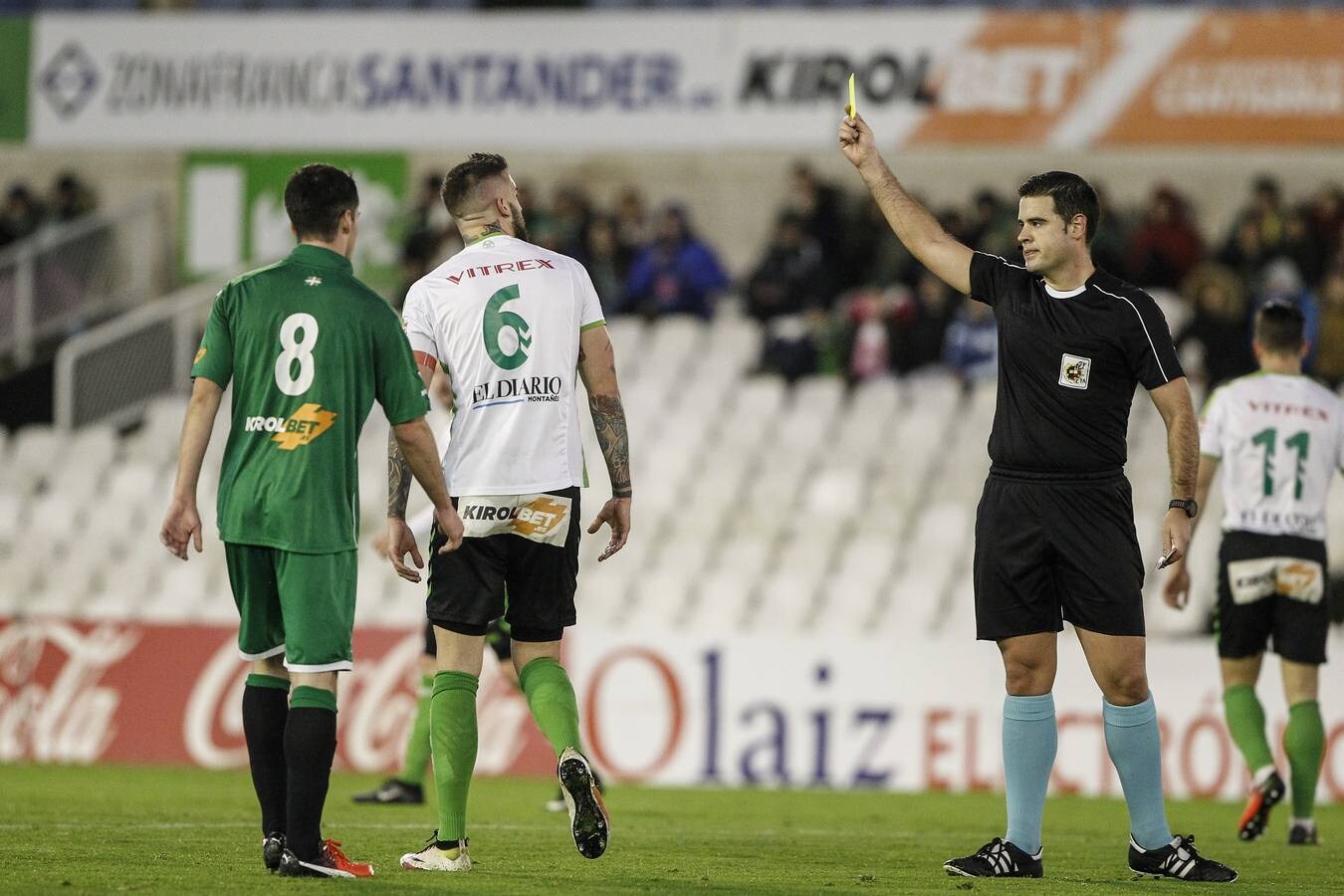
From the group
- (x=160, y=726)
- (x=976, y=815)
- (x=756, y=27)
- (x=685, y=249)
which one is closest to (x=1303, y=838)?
(x=976, y=815)

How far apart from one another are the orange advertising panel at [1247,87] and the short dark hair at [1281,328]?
7.82m

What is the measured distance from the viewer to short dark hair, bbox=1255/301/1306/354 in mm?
8500

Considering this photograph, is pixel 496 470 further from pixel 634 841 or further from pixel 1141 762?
pixel 1141 762

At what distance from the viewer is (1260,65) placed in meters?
15.9

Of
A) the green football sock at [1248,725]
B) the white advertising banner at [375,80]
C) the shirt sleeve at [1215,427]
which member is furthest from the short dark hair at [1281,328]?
the white advertising banner at [375,80]

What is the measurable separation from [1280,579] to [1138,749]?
2.39 m

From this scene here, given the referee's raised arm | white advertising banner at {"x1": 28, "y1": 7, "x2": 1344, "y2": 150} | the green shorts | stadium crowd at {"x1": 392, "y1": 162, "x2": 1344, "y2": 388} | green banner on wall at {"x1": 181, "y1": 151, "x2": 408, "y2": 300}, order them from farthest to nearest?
1. green banner on wall at {"x1": 181, "y1": 151, "x2": 408, "y2": 300}
2. white advertising banner at {"x1": 28, "y1": 7, "x2": 1344, "y2": 150}
3. stadium crowd at {"x1": 392, "y1": 162, "x2": 1344, "y2": 388}
4. the referee's raised arm
5. the green shorts

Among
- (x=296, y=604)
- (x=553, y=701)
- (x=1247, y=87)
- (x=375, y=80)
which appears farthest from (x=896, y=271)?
(x=296, y=604)

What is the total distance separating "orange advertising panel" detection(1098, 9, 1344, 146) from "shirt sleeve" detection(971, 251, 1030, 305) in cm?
992

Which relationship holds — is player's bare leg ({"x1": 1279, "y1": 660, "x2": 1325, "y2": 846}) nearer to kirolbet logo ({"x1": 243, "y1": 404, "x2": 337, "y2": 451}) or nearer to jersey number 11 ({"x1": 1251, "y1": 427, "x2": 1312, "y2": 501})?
jersey number 11 ({"x1": 1251, "y1": 427, "x2": 1312, "y2": 501})

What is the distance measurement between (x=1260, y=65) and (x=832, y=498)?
16.7 feet

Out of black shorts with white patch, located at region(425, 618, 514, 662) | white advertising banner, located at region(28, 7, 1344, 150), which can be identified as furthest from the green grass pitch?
white advertising banner, located at region(28, 7, 1344, 150)

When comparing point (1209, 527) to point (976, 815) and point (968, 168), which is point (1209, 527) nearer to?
point (976, 815)

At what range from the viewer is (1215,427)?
852 centimetres
